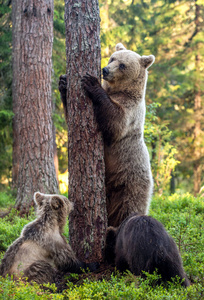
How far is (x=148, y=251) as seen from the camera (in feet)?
12.7

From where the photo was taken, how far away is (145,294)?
3348 millimetres

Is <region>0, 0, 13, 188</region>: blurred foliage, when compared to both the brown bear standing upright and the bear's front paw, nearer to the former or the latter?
the brown bear standing upright

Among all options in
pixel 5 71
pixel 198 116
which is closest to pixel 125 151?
pixel 5 71

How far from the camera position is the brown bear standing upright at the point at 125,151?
5.03m

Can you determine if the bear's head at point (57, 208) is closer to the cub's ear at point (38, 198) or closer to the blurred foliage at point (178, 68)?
the cub's ear at point (38, 198)

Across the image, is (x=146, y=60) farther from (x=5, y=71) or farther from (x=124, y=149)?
(x=5, y=71)

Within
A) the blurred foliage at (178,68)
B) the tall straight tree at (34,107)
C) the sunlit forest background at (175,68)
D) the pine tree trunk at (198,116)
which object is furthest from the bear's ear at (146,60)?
the pine tree trunk at (198,116)

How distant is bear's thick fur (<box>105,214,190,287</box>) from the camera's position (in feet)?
12.7

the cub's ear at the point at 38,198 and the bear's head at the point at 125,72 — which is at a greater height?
the bear's head at the point at 125,72

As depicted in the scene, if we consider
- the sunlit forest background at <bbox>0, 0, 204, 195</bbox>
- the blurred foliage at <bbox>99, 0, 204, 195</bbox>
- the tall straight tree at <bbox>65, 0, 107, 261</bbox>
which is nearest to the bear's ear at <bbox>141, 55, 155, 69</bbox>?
the tall straight tree at <bbox>65, 0, 107, 261</bbox>

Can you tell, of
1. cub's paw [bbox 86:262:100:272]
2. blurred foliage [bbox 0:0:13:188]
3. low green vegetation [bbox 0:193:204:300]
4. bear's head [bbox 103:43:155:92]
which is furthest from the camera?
blurred foliage [bbox 0:0:13:188]

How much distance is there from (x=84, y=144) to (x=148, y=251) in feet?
5.16

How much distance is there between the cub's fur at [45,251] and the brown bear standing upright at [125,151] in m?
1.02

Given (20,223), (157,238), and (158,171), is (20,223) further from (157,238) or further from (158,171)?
(158,171)
